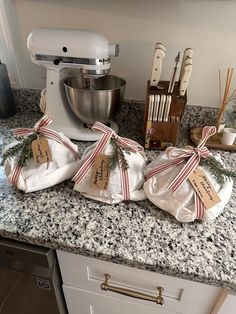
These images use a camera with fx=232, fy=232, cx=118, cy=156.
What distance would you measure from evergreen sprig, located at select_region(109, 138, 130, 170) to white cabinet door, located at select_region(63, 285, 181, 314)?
354 mm

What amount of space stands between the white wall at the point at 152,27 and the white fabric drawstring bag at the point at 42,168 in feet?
1.44

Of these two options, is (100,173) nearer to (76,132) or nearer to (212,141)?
(76,132)

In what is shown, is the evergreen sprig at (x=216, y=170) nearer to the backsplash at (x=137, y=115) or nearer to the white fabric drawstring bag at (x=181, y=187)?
the white fabric drawstring bag at (x=181, y=187)

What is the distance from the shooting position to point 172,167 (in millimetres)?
567

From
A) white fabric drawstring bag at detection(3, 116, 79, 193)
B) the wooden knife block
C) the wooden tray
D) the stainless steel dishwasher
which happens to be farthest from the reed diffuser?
the stainless steel dishwasher

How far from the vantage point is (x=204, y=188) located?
1.73ft

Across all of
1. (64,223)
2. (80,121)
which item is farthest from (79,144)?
(64,223)

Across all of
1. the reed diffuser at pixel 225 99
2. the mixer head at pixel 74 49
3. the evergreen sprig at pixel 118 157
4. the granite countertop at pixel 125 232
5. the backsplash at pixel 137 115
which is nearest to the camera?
the granite countertop at pixel 125 232

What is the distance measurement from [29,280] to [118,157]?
1.33 ft

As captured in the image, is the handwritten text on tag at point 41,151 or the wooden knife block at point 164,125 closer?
the handwritten text on tag at point 41,151

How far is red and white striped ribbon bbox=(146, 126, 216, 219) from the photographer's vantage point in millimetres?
533

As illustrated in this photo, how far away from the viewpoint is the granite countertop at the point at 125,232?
47 cm

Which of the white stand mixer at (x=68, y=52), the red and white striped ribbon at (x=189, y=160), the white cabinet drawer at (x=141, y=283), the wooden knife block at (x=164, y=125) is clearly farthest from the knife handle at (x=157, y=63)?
the white cabinet drawer at (x=141, y=283)

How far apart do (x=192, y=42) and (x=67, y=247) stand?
756mm
